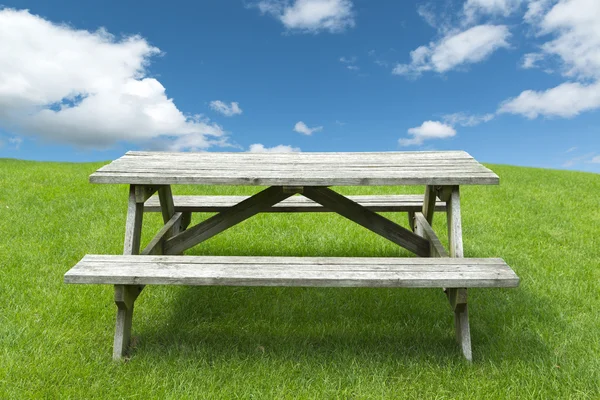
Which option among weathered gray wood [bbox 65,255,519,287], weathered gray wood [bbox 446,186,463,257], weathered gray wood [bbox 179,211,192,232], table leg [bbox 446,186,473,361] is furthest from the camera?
weathered gray wood [bbox 179,211,192,232]

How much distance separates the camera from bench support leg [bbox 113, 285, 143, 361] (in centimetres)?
317

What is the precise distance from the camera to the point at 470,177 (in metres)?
3.37

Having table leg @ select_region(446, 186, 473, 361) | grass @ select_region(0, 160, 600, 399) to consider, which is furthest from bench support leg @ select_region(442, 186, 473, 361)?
grass @ select_region(0, 160, 600, 399)

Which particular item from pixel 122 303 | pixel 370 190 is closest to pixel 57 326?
pixel 122 303

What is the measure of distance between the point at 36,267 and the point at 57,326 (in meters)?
1.68

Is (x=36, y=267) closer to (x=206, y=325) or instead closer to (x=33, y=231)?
(x=33, y=231)

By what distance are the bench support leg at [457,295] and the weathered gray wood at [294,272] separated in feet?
0.94

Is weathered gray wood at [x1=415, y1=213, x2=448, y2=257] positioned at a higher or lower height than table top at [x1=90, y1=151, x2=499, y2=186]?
lower

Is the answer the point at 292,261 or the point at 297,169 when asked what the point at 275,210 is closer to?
the point at 297,169

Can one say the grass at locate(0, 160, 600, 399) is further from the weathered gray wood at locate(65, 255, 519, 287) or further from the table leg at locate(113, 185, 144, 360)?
the weathered gray wood at locate(65, 255, 519, 287)

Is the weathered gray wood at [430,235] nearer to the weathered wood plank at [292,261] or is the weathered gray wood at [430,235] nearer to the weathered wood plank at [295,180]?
the weathered wood plank at [292,261]

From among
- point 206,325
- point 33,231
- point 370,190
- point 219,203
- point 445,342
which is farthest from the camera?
point 370,190

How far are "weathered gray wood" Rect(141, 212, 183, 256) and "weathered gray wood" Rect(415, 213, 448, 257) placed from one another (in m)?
2.36

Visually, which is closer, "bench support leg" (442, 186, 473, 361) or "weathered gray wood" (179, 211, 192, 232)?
"bench support leg" (442, 186, 473, 361)
